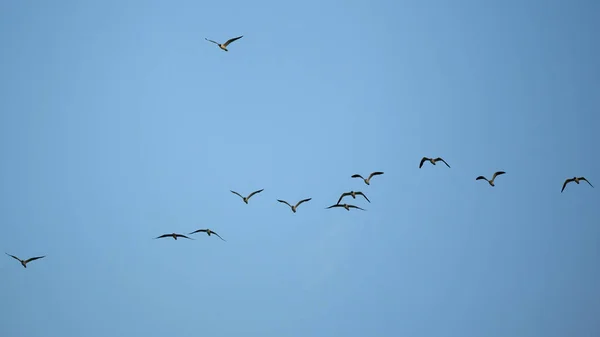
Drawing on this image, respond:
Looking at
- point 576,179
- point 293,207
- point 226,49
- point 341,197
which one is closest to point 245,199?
point 293,207

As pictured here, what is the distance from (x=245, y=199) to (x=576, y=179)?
3952 cm

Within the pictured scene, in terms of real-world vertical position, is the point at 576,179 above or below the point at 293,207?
above

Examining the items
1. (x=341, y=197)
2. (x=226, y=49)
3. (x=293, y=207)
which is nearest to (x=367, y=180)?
(x=341, y=197)

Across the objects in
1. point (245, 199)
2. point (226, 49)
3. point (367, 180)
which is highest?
point (226, 49)

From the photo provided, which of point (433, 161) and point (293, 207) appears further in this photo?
point (293, 207)

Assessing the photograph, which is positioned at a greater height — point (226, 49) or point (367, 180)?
point (226, 49)

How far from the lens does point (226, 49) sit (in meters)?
80.6

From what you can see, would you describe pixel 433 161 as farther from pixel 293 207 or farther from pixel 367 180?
pixel 293 207

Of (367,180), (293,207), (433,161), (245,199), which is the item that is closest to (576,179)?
(433,161)

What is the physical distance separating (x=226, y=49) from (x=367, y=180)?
21.8 meters

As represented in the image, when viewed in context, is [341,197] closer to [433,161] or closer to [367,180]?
[367,180]

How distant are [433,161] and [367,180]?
7.74 meters

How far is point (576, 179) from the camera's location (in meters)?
84.4

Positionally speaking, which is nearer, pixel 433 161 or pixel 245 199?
pixel 433 161
